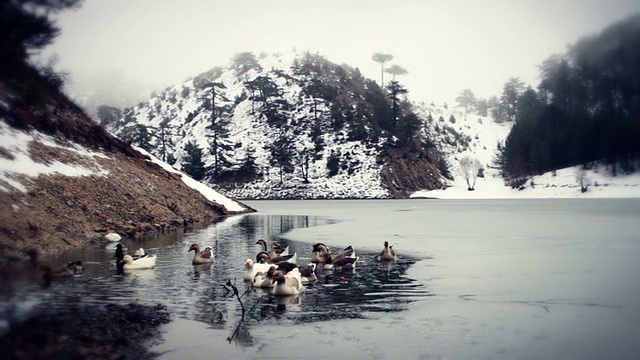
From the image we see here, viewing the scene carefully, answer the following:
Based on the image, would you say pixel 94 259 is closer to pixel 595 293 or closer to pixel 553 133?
pixel 595 293

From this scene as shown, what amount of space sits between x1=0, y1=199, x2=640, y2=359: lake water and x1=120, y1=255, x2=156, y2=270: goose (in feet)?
1.06

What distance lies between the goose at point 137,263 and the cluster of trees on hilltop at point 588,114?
10793cm

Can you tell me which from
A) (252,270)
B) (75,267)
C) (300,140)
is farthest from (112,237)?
(300,140)

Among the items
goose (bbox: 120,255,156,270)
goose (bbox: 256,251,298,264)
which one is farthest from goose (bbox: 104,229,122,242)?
goose (bbox: 256,251,298,264)

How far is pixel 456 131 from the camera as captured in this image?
189 meters

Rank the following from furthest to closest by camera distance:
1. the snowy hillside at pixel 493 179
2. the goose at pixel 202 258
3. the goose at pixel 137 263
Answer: the snowy hillside at pixel 493 179 → the goose at pixel 202 258 → the goose at pixel 137 263

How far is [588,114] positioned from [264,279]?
144324 millimetres

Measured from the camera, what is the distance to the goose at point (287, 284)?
17.1 m

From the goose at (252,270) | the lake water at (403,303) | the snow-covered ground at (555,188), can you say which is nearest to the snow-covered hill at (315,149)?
the snow-covered ground at (555,188)

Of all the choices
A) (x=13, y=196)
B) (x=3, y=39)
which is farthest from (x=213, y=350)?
(x=13, y=196)

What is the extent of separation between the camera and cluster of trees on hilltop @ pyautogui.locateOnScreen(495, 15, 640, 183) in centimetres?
11856

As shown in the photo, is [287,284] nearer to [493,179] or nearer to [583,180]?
[583,180]

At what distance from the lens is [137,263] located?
21.9m

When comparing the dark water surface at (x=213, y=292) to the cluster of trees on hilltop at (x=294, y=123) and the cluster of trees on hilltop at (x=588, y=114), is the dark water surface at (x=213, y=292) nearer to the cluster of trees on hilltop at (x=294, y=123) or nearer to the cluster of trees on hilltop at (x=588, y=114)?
the cluster of trees on hilltop at (x=588, y=114)
